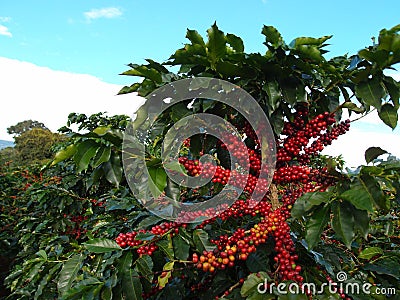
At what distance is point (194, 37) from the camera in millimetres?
1427

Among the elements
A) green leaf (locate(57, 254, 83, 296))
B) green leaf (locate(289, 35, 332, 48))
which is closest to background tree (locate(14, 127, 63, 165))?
green leaf (locate(57, 254, 83, 296))

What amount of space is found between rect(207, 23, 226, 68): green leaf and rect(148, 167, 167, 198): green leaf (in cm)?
46

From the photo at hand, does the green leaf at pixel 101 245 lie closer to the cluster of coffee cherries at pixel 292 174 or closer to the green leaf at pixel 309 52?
the cluster of coffee cherries at pixel 292 174

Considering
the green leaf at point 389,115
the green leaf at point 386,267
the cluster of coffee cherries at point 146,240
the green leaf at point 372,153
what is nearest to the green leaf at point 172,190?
the cluster of coffee cherries at point 146,240

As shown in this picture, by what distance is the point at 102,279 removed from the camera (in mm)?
1567

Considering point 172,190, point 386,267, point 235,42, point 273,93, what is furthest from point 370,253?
point 235,42

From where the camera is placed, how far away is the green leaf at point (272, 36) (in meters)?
1.38

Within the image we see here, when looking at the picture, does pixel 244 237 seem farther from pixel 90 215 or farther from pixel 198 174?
pixel 90 215

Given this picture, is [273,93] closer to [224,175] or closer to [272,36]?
[272,36]

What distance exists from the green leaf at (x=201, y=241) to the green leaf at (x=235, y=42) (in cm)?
73

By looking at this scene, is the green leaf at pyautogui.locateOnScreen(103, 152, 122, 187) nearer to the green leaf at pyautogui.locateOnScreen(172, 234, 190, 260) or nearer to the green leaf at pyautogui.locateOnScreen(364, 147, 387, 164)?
the green leaf at pyautogui.locateOnScreen(172, 234, 190, 260)

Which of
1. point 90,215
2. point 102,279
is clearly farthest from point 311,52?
point 90,215

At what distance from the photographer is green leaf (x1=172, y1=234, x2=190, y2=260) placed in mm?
1441

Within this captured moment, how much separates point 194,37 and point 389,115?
0.78 m
